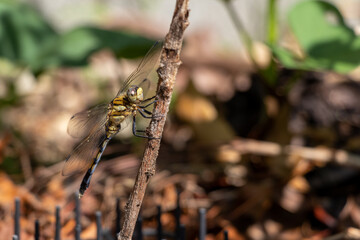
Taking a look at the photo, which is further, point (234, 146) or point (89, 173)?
point (234, 146)

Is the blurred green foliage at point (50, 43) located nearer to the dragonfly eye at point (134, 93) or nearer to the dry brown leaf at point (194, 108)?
the dry brown leaf at point (194, 108)

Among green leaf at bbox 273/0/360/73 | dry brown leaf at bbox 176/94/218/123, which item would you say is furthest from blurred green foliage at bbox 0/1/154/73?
green leaf at bbox 273/0/360/73

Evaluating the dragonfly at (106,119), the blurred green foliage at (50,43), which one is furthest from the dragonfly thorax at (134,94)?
the blurred green foliage at (50,43)

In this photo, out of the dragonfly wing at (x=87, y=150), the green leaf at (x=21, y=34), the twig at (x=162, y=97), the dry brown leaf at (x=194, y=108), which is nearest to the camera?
the twig at (x=162, y=97)

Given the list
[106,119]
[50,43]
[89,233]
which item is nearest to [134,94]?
[106,119]

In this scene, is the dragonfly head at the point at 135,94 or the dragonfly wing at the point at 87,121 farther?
the dragonfly wing at the point at 87,121

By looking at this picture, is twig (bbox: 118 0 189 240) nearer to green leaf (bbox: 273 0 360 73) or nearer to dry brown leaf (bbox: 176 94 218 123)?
green leaf (bbox: 273 0 360 73)

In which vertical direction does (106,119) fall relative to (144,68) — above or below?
below

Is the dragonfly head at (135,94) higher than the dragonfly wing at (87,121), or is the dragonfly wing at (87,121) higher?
the dragonfly head at (135,94)

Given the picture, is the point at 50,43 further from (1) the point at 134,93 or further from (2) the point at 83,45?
(1) the point at 134,93
